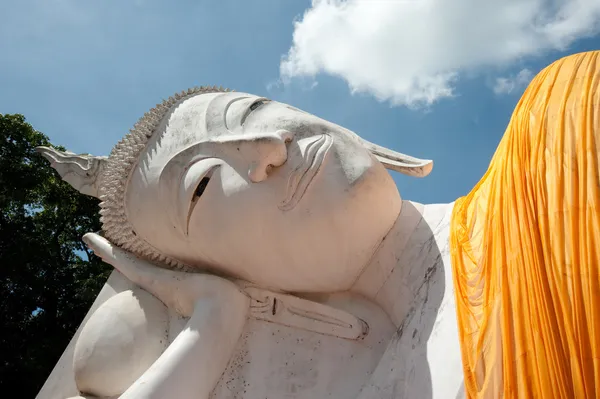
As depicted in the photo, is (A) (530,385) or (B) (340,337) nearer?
(A) (530,385)

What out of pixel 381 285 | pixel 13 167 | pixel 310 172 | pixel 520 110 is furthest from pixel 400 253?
pixel 13 167

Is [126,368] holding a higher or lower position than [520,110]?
lower

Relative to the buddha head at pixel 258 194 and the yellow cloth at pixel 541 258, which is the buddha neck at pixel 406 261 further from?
the yellow cloth at pixel 541 258

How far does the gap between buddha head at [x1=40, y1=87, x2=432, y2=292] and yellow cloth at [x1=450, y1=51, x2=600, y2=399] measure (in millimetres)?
634

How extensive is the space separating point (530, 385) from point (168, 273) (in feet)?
7.17

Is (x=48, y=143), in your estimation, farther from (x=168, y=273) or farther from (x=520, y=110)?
(x=520, y=110)

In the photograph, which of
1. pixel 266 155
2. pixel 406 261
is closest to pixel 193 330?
pixel 266 155

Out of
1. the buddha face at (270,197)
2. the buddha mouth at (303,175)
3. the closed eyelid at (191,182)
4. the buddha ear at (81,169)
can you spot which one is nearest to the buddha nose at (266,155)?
the buddha face at (270,197)

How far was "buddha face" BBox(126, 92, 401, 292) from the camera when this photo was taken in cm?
281

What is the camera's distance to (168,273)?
3275 mm

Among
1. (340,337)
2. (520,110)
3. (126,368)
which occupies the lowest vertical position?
(126,368)

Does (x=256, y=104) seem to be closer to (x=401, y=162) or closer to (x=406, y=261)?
(x=401, y=162)

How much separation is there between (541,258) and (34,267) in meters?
10.6

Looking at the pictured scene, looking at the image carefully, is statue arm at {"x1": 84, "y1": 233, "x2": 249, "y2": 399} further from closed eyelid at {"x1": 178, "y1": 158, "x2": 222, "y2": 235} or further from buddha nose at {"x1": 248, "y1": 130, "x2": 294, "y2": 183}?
buddha nose at {"x1": 248, "y1": 130, "x2": 294, "y2": 183}
